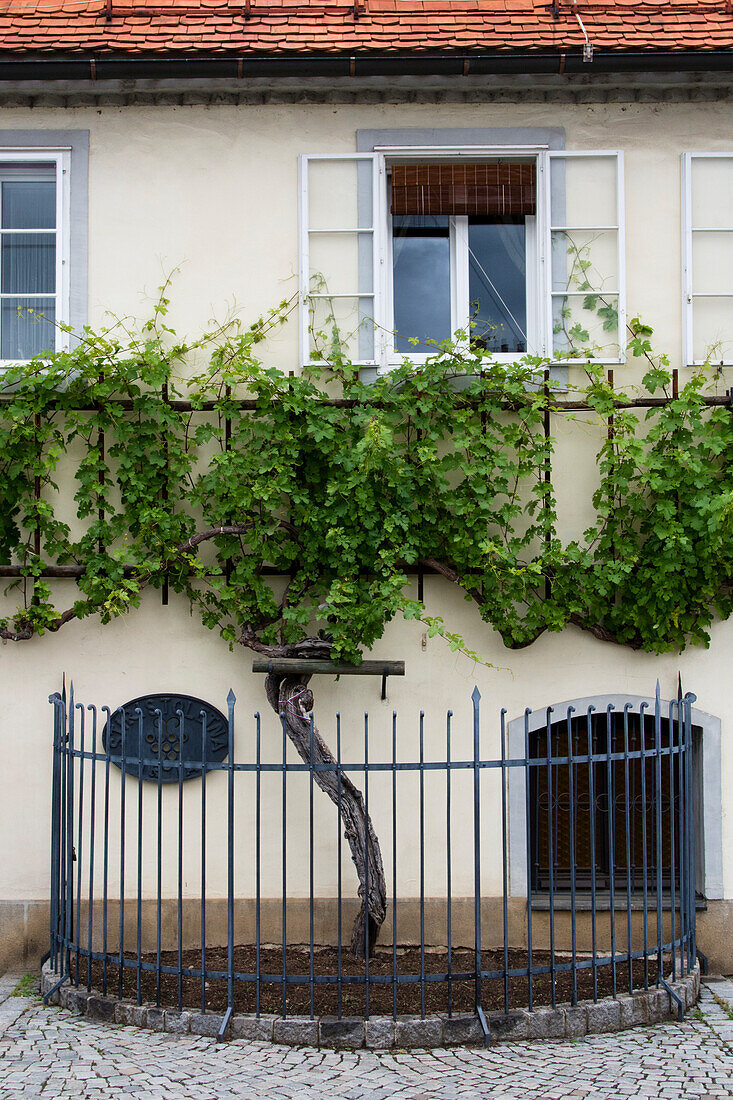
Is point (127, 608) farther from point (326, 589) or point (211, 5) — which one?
point (211, 5)

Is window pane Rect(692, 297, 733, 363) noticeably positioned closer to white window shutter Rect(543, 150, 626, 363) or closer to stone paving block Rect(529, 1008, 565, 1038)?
white window shutter Rect(543, 150, 626, 363)

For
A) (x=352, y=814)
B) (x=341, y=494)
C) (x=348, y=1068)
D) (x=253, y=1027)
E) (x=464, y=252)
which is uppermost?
(x=464, y=252)

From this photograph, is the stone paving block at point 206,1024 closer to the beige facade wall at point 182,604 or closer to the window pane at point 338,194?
the beige facade wall at point 182,604

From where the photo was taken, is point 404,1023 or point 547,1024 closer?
point 404,1023

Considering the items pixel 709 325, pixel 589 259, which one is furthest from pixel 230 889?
pixel 709 325

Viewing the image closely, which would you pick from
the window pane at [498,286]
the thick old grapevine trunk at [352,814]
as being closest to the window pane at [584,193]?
the window pane at [498,286]

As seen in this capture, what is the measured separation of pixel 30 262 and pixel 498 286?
311cm

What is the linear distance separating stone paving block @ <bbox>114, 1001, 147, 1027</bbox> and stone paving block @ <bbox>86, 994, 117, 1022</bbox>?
0.04 m

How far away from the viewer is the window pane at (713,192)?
6.40 metres

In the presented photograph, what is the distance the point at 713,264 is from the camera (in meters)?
6.38

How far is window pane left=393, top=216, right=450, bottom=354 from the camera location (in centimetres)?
657

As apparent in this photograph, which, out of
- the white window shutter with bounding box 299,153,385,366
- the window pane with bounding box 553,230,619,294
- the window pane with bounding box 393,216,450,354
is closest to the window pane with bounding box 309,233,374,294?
the white window shutter with bounding box 299,153,385,366

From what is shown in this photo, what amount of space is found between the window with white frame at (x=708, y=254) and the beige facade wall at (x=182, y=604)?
0.09m

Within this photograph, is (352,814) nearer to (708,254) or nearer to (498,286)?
(498,286)
